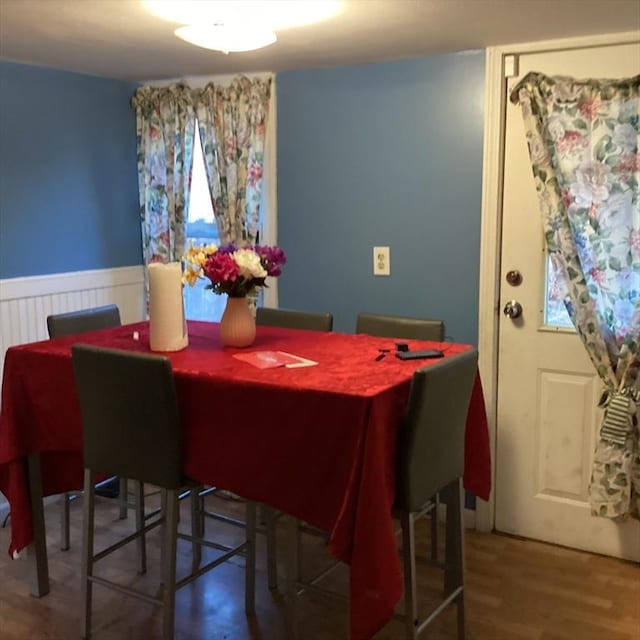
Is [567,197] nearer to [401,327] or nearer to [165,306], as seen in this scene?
[401,327]

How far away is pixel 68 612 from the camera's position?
286 centimetres

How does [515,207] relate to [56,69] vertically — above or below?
below

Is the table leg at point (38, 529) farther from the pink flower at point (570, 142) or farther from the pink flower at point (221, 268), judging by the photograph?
the pink flower at point (570, 142)

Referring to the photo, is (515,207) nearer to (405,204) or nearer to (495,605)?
(405,204)

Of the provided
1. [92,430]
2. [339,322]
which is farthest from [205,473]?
[339,322]

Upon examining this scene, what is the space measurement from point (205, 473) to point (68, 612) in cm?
97

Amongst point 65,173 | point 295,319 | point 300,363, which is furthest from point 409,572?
point 65,173

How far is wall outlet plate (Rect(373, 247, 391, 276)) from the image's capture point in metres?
3.67

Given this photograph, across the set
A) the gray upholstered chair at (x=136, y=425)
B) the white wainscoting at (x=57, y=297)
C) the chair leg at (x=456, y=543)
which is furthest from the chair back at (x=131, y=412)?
the white wainscoting at (x=57, y=297)

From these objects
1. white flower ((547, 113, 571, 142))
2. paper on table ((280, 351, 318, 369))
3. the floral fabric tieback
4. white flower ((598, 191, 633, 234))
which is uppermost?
white flower ((547, 113, 571, 142))

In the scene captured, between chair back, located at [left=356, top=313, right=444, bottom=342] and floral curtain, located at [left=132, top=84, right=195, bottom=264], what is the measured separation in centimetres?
148

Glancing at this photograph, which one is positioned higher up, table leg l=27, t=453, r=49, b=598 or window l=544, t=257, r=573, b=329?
window l=544, t=257, r=573, b=329

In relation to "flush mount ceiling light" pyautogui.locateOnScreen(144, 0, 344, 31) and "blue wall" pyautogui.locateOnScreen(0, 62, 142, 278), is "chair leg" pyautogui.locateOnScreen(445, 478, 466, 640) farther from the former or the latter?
"blue wall" pyautogui.locateOnScreen(0, 62, 142, 278)

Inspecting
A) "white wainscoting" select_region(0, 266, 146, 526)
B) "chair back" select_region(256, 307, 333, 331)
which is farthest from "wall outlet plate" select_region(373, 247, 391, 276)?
"white wainscoting" select_region(0, 266, 146, 526)
